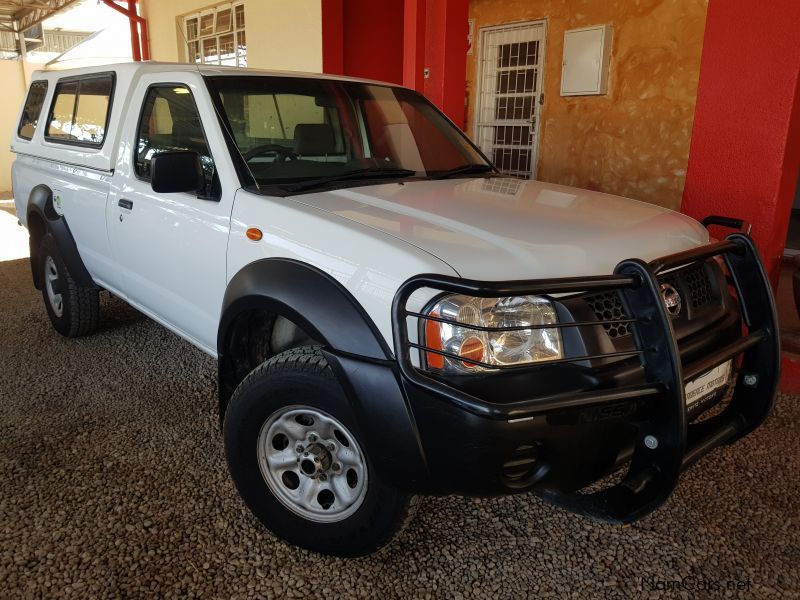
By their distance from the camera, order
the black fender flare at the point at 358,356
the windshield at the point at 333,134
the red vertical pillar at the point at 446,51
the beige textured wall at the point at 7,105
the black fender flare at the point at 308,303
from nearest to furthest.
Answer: the black fender flare at the point at 358,356 < the black fender flare at the point at 308,303 < the windshield at the point at 333,134 < the red vertical pillar at the point at 446,51 < the beige textured wall at the point at 7,105

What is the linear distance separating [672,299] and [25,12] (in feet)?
68.4

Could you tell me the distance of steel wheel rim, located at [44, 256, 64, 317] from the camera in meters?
4.54

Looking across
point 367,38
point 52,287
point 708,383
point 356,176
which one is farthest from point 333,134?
point 367,38

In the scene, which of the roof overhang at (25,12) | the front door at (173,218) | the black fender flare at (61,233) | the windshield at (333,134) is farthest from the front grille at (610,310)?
the roof overhang at (25,12)

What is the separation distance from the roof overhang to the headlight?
683 inches

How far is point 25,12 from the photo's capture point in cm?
1802

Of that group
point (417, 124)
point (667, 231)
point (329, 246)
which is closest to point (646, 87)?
point (417, 124)

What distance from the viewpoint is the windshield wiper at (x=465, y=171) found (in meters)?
3.21

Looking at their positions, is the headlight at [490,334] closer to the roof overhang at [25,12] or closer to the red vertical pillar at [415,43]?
the red vertical pillar at [415,43]

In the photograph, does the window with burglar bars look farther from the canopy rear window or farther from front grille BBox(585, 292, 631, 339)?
front grille BBox(585, 292, 631, 339)

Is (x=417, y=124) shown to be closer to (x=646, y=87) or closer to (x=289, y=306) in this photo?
(x=289, y=306)

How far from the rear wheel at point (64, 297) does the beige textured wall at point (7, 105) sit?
43.5ft

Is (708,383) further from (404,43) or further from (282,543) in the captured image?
(404,43)

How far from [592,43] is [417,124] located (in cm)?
524
